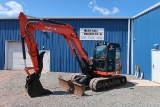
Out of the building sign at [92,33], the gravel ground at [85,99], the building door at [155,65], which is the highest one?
the building sign at [92,33]

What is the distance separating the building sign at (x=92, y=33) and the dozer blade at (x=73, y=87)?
895cm

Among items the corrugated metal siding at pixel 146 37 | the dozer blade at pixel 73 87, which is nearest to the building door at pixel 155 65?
the corrugated metal siding at pixel 146 37

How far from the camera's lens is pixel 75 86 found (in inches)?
444

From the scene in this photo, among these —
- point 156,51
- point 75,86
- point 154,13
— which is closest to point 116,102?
point 75,86

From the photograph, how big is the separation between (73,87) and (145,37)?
26.5ft

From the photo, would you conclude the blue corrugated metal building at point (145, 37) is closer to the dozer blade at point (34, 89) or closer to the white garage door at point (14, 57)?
the dozer blade at point (34, 89)

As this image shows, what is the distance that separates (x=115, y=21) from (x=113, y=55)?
8015 millimetres

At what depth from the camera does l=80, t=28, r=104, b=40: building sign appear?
827 inches

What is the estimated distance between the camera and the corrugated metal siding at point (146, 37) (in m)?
15.9

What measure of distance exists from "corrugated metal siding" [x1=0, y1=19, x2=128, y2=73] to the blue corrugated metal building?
985 mm

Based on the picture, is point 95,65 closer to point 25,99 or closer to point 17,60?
point 25,99

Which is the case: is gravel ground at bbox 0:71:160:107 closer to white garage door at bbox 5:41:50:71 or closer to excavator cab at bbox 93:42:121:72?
excavator cab at bbox 93:42:121:72

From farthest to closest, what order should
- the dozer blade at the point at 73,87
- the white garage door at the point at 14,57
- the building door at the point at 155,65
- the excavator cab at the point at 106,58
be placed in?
the white garage door at the point at 14,57 → the building door at the point at 155,65 → the excavator cab at the point at 106,58 → the dozer blade at the point at 73,87

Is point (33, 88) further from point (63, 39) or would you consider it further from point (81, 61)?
point (63, 39)
